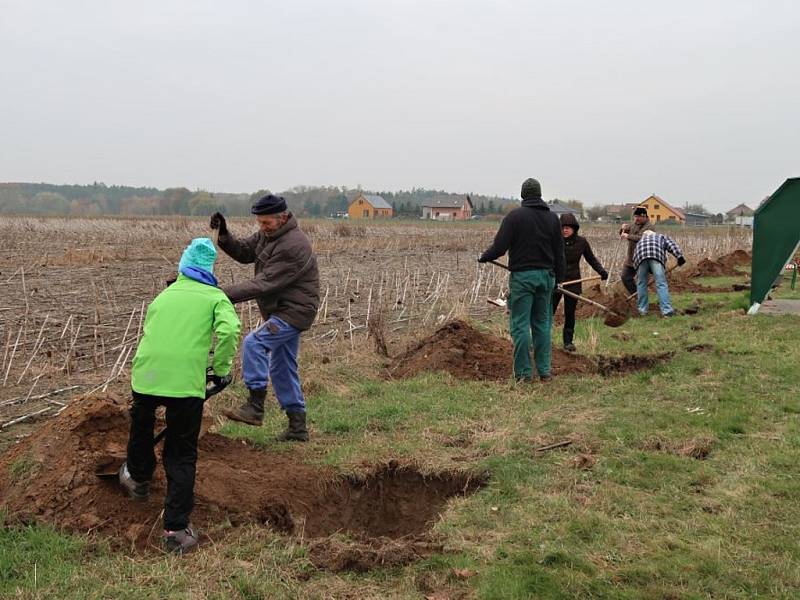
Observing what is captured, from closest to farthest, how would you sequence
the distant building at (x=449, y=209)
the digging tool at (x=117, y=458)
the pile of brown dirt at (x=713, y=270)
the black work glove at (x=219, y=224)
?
the digging tool at (x=117, y=458) → the black work glove at (x=219, y=224) → the pile of brown dirt at (x=713, y=270) → the distant building at (x=449, y=209)

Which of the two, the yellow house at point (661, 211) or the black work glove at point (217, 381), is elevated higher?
the yellow house at point (661, 211)

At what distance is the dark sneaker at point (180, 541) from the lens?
4.08 meters

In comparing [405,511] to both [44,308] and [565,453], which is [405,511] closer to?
[565,453]

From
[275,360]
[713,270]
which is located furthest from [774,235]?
[275,360]

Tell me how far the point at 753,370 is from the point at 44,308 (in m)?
11.3

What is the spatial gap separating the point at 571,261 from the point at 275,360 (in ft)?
19.2

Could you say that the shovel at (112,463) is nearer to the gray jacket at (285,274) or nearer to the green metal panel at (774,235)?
the gray jacket at (285,274)

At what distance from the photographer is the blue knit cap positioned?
14.7 feet

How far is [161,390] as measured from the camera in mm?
4203

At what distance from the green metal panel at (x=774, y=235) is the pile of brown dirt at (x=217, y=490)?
935 centimetres

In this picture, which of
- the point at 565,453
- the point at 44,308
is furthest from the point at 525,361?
the point at 44,308

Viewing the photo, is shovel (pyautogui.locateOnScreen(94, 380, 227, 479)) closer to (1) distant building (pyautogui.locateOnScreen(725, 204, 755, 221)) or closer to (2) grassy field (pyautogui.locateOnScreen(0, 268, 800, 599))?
(2) grassy field (pyautogui.locateOnScreen(0, 268, 800, 599))

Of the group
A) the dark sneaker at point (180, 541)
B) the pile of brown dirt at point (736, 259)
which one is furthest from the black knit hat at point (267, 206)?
the pile of brown dirt at point (736, 259)

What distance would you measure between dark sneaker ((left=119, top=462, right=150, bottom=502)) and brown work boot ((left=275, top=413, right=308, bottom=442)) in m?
1.65
